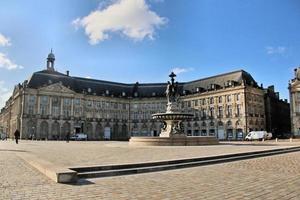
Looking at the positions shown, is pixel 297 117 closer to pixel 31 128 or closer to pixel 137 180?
pixel 31 128

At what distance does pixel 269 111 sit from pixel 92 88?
52976 millimetres

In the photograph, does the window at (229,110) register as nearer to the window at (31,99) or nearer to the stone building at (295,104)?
the stone building at (295,104)

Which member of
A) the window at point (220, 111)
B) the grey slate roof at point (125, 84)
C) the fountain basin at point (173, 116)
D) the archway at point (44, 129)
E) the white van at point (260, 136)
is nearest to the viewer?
the fountain basin at point (173, 116)

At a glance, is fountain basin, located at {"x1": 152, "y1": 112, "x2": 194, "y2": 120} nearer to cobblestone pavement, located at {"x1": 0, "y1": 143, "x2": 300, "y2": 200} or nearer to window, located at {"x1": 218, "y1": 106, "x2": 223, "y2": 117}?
cobblestone pavement, located at {"x1": 0, "y1": 143, "x2": 300, "y2": 200}

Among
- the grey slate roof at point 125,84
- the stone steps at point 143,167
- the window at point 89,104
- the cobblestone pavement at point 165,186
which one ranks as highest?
the grey slate roof at point 125,84

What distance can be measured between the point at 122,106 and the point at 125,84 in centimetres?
883

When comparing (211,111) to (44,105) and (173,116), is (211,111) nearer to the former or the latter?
(44,105)

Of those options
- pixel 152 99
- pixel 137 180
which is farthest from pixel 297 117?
pixel 137 180

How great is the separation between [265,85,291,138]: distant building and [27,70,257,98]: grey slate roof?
913cm

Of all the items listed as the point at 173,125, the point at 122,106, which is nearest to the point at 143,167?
the point at 173,125

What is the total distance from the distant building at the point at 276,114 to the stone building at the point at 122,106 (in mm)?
5681

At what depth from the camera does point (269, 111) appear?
9000 centimetres

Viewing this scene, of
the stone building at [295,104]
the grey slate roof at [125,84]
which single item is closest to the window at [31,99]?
the grey slate roof at [125,84]

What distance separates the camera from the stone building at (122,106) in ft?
269
